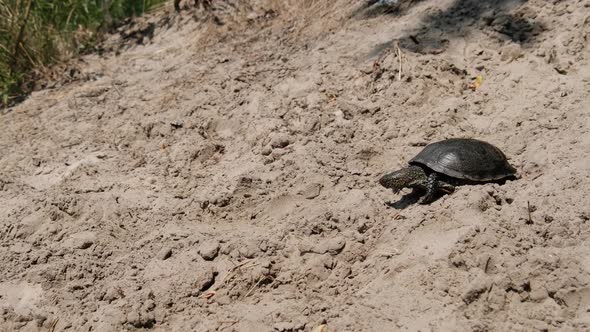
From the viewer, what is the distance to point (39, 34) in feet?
20.7

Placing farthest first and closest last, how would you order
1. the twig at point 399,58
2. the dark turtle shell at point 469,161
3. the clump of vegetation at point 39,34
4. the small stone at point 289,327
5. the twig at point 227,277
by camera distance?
1. the clump of vegetation at point 39,34
2. the twig at point 399,58
3. the dark turtle shell at point 469,161
4. the twig at point 227,277
5. the small stone at point 289,327

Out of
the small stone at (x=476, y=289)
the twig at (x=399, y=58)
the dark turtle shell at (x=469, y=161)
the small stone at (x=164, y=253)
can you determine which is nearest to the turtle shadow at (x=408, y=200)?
the dark turtle shell at (x=469, y=161)

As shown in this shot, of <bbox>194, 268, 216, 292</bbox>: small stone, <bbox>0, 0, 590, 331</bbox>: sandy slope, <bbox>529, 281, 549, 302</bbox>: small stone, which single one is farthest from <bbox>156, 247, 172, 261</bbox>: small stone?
<bbox>529, 281, 549, 302</bbox>: small stone

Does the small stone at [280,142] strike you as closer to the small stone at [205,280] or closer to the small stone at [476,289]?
the small stone at [205,280]

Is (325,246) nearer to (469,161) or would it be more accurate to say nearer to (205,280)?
(205,280)

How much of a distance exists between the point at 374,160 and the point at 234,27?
95.9 inches

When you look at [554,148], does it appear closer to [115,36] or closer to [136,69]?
[136,69]

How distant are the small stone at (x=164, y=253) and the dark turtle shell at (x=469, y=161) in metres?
1.59

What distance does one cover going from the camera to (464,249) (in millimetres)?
3312

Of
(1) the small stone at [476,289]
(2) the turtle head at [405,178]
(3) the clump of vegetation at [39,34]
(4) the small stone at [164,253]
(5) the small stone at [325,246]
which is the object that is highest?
(3) the clump of vegetation at [39,34]

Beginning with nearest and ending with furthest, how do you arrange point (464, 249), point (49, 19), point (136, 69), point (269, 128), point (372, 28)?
point (464, 249) → point (269, 128) → point (372, 28) → point (136, 69) → point (49, 19)

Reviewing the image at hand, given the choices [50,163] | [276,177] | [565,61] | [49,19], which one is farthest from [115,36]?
[565,61]

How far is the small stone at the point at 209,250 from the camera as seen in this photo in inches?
151

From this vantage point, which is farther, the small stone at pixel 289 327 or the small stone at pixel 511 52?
the small stone at pixel 511 52
